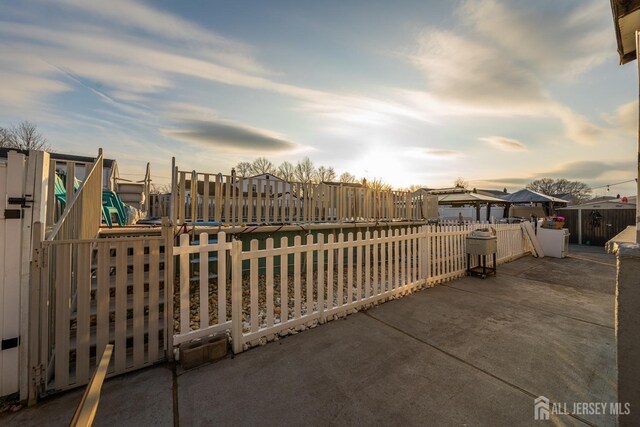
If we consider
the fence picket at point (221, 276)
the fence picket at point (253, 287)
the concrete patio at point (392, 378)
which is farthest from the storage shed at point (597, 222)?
the fence picket at point (221, 276)

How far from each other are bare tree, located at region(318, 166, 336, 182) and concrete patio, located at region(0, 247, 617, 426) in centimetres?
3849

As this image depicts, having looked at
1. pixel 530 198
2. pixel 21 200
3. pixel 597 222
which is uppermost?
pixel 530 198

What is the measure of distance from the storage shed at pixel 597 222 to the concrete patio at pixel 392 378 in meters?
14.9

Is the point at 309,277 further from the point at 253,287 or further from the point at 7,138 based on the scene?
the point at 7,138

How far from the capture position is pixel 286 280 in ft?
10.1

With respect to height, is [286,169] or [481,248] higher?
[286,169]

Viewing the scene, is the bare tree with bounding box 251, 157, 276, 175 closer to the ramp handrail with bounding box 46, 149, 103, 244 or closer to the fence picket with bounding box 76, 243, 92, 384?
the ramp handrail with bounding box 46, 149, 103, 244

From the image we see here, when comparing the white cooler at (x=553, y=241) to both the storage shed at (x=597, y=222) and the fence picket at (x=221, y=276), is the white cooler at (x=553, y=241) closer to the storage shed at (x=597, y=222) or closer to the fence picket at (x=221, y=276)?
the storage shed at (x=597, y=222)

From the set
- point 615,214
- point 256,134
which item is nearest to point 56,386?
point 256,134

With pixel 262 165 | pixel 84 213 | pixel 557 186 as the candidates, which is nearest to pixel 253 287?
pixel 84 213

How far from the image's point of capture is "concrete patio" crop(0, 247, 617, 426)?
69.8 inches

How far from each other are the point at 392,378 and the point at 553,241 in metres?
10.5

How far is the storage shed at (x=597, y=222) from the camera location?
12.8 m

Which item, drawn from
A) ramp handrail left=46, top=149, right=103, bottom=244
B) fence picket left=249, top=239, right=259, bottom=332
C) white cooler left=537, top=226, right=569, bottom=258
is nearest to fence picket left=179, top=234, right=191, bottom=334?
fence picket left=249, top=239, right=259, bottom=332
